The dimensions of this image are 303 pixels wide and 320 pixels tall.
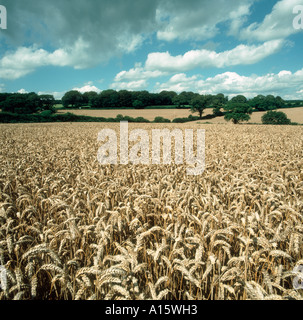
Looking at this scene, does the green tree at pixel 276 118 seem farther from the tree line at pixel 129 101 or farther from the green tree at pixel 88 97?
the green tree at pixel 88 97

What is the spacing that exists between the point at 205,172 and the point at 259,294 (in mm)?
5168

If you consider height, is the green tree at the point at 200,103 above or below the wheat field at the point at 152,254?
above

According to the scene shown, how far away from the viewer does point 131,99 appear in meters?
103

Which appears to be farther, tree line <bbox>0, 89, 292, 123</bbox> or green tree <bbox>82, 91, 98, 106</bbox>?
green tree <bbox>82, 91, 98, 106</bbox>

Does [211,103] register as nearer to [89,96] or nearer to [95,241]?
[89,96]
